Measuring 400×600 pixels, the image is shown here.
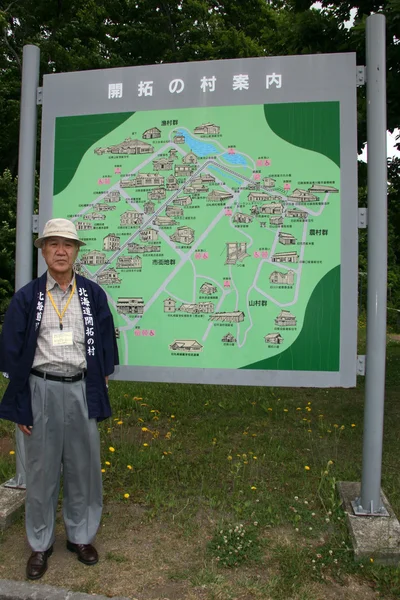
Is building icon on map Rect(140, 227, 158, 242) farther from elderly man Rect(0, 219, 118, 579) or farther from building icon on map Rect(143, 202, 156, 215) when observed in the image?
elderly man Rect(0, 219, 118, 579)

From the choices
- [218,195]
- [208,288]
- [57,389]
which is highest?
[218,195]

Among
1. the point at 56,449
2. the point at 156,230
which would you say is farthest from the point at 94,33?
the point at 56,449

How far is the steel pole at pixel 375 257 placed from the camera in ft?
10.5

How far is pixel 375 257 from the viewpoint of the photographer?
3.22 metres

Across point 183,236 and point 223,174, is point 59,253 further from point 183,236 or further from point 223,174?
point 223,174

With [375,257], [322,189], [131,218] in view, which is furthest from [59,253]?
[375,257]

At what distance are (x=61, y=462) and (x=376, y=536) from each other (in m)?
1.95

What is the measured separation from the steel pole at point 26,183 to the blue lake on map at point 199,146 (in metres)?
1.12

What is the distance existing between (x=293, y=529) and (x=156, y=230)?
2209 millimetres

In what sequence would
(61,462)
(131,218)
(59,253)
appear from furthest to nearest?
(131,218) → (61,462) → (59,253)

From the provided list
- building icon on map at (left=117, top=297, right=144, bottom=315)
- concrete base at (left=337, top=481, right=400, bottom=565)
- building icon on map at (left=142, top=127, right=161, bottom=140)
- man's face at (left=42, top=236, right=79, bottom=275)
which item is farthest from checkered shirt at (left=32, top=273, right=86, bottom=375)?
concrete base at (left=337, top=481, right=400, bottom=565)

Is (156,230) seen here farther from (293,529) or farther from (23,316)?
(293,529)

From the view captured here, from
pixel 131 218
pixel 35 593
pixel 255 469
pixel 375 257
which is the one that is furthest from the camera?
pixel 255 469

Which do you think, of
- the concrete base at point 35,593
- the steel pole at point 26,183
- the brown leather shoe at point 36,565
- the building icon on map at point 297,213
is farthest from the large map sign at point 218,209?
the concrete base at point 35,593
